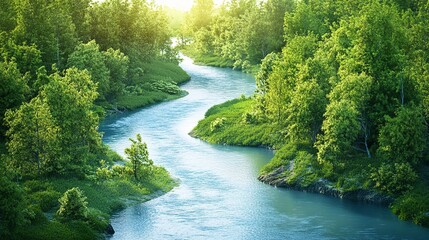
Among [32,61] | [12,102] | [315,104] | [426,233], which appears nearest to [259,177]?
[315,104]

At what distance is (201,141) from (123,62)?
35.3m

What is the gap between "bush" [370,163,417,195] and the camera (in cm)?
6950

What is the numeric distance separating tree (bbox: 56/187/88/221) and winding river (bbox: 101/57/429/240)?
4.21m

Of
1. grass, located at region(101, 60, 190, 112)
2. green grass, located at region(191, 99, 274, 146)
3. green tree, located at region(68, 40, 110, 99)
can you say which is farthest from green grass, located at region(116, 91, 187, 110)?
green grass, located at region(191, 99, 274, 146)

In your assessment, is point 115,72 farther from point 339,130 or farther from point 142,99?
point 339,130

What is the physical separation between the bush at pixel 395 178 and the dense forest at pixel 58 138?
2458 centimetres

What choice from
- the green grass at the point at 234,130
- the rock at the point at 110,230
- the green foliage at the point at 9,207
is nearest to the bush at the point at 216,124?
the green grass at the point at 234,130

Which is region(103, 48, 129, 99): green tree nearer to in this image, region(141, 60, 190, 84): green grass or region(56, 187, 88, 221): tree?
region(141, 60, 190, 84): green grass

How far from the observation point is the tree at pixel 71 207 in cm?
6097

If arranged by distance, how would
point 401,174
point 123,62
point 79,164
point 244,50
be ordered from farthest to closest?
1. point 244,50
2. point 123,62
3. point 79,164
4. point 401,174

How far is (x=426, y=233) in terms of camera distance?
6256 cm

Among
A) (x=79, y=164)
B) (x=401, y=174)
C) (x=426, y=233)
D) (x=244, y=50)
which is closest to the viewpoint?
(x=426, y=233)

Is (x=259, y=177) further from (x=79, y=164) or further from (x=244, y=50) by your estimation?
(x=244, y=50)

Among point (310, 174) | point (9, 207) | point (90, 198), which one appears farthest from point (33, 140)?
point (310, 174)
